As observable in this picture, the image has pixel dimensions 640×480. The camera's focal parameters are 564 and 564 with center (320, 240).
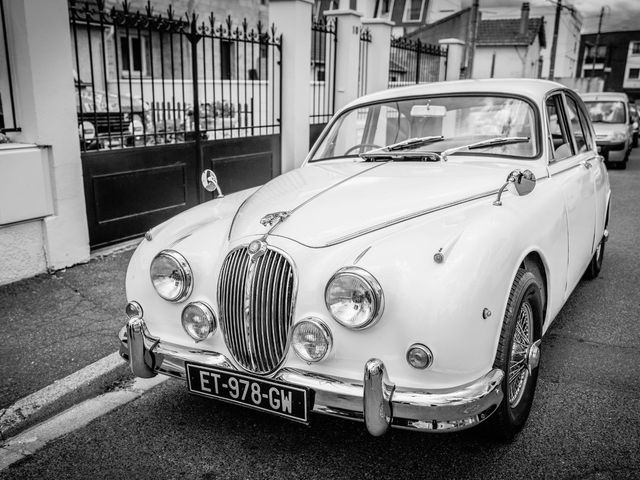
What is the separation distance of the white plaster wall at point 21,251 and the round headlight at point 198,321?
117 inches

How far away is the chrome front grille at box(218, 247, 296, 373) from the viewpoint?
2354mm

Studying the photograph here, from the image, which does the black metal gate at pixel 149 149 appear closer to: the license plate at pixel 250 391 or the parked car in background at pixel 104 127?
the parked car in background at pixel 104 127

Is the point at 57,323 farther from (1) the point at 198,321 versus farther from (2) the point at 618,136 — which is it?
(2) the point at 618,136

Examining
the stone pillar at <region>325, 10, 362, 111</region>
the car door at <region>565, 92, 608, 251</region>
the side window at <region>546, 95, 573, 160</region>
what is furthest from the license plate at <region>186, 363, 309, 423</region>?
the stone pillar at <region>325, 10, 362, 111</region>

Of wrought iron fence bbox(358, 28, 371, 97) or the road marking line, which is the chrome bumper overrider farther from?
wrought iron fence bbox(358, 28, 371, 97)

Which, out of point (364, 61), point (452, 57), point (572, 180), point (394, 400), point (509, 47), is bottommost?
point (394, 400)

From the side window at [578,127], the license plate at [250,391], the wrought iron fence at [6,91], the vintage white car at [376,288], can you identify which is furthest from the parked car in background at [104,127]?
the side window at [578,127]

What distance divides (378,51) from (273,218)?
342 inches

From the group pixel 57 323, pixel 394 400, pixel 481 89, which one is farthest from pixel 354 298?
pixel 57 323

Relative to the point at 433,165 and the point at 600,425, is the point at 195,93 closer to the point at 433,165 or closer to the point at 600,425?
the point at 433,165

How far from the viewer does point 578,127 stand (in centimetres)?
465

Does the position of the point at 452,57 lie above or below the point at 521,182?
above

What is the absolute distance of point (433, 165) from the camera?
10.9 feet

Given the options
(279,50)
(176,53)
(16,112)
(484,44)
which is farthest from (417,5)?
(16,112)
